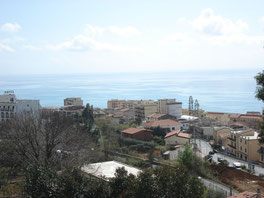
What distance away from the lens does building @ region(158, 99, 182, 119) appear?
55.8 metres

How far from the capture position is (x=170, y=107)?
56250mm

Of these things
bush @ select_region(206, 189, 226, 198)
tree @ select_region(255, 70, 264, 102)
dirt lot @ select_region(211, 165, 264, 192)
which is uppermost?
→ tree @ select_region(255, 70, 264, 102)

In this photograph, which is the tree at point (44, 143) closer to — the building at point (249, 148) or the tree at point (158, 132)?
the building at point (249, 148)

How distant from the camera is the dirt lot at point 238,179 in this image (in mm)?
14986

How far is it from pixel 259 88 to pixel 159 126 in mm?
27317

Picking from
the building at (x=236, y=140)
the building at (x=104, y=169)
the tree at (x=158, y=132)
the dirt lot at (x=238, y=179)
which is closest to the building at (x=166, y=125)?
the tree at (x=158, y=132)

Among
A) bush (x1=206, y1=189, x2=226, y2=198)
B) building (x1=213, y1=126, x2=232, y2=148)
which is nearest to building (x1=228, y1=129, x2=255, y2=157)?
building (x1=213, y1=126, x2=232, y2=148)

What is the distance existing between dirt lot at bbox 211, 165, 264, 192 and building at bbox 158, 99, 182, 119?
120ft

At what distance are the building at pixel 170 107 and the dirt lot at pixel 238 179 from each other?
36.7 meters

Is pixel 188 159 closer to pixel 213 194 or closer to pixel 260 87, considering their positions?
pixel 213 194

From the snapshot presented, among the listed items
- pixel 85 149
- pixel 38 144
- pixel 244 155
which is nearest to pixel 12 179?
pixel 38 144

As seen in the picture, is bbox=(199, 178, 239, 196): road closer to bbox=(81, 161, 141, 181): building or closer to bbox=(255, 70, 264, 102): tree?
bbox=(81, 161, 141, 181): building

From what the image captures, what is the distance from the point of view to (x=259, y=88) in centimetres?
930

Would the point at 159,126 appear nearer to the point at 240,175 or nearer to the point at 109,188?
the point at 240,175
